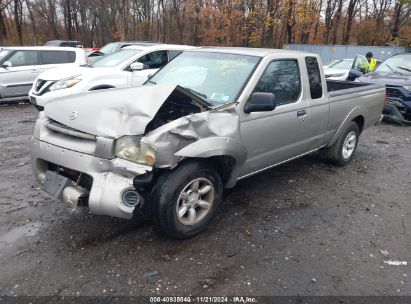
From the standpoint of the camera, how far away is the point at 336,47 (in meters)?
27.9

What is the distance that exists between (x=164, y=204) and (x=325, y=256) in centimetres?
158

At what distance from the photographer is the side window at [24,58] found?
407 inches

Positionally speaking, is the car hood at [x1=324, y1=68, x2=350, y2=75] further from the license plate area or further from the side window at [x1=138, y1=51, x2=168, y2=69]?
the license plate area

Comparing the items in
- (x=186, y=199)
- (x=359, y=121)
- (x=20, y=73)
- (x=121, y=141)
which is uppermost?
(x=121, y=141)

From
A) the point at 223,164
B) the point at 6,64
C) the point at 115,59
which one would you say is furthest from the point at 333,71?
→ the point at 223,164

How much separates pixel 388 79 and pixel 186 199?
8.15m

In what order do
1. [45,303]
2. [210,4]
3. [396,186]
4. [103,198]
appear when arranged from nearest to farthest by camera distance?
[45,303] → [103,198] → [396,186] → [210,4]

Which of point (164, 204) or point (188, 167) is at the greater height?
point (188, 167)

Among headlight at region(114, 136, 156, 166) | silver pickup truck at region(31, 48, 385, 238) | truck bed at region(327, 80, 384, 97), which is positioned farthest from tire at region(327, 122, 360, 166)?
headlight at region(114, 136, 156, 166)

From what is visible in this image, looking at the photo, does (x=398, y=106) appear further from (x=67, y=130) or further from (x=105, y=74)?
(x=67, y=130)

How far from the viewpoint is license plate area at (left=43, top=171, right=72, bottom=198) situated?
3.13 metres

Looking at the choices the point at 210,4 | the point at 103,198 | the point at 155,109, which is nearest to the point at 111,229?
the point at 103,198

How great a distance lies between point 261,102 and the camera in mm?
3506

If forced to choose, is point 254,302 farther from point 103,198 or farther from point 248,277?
point 103,198
